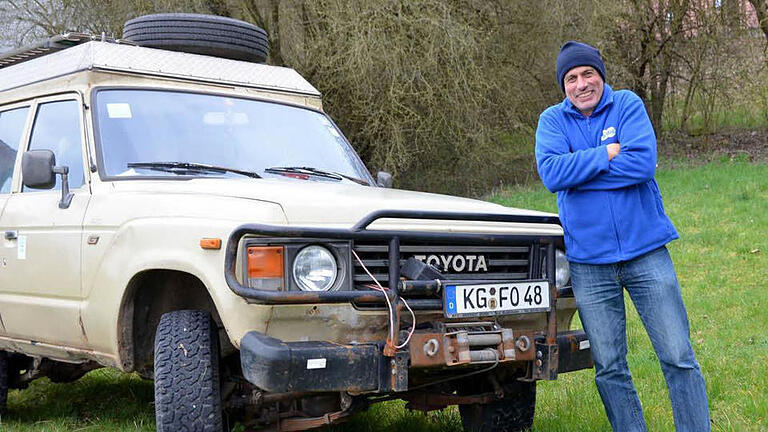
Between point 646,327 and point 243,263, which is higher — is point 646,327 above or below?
below

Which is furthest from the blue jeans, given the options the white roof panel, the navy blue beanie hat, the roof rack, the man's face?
the roof rack

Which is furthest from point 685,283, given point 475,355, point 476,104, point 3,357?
point 476,104

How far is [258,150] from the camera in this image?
454 centimetres

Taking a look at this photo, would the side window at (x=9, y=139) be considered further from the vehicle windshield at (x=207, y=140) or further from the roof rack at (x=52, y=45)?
the vehicle windshield at (x=207, y=140)

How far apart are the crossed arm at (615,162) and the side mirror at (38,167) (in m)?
2.43

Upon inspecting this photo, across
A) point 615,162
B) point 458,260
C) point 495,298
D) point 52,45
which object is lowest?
point 495,298

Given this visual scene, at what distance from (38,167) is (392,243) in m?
1.99

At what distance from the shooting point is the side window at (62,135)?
14.4 ft

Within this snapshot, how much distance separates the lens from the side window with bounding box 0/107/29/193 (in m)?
5.02

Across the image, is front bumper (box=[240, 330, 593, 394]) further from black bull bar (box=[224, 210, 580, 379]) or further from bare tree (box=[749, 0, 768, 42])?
bare tree (box=[749, 0, 768, 42])

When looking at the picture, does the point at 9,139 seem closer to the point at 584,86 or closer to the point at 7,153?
the point at 7,153

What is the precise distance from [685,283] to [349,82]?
8.07 metres

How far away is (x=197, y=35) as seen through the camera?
5.48 meters

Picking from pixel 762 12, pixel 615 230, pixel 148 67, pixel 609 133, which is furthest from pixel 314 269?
pixel 762 12
